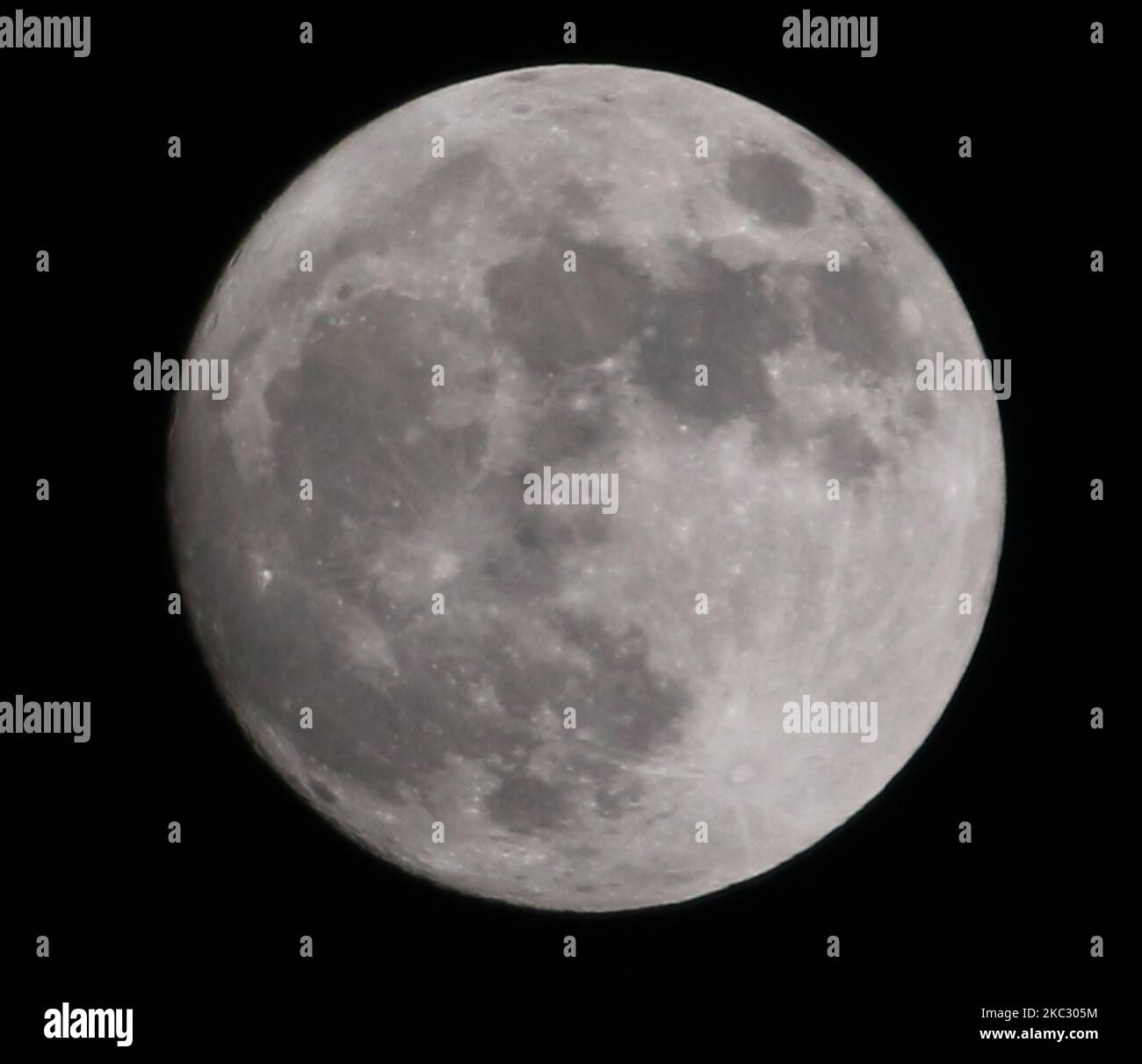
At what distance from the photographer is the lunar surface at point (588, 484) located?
5.49m

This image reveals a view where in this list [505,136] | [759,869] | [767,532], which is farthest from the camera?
[759,869]

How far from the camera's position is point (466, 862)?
6266 millimetres

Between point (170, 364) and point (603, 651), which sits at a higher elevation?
point (170, 364)

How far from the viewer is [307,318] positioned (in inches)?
229

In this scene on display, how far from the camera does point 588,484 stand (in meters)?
5.45

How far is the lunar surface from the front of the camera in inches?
216

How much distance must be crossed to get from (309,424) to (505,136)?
126 centimetres

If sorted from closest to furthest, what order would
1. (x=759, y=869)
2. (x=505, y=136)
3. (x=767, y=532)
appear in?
(x=767, y=532) < (x=505, y=136) < (x=759, y=869)

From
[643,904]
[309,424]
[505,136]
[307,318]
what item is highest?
[505,136]

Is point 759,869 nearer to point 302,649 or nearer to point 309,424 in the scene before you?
point 302,649

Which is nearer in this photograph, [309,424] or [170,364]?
[309,424]

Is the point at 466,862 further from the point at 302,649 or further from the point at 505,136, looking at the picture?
the point at 505,136

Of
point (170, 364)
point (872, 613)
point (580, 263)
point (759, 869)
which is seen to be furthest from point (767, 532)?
point (170, 364)

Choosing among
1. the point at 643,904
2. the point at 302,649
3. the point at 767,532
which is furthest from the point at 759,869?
the point at 302,649
